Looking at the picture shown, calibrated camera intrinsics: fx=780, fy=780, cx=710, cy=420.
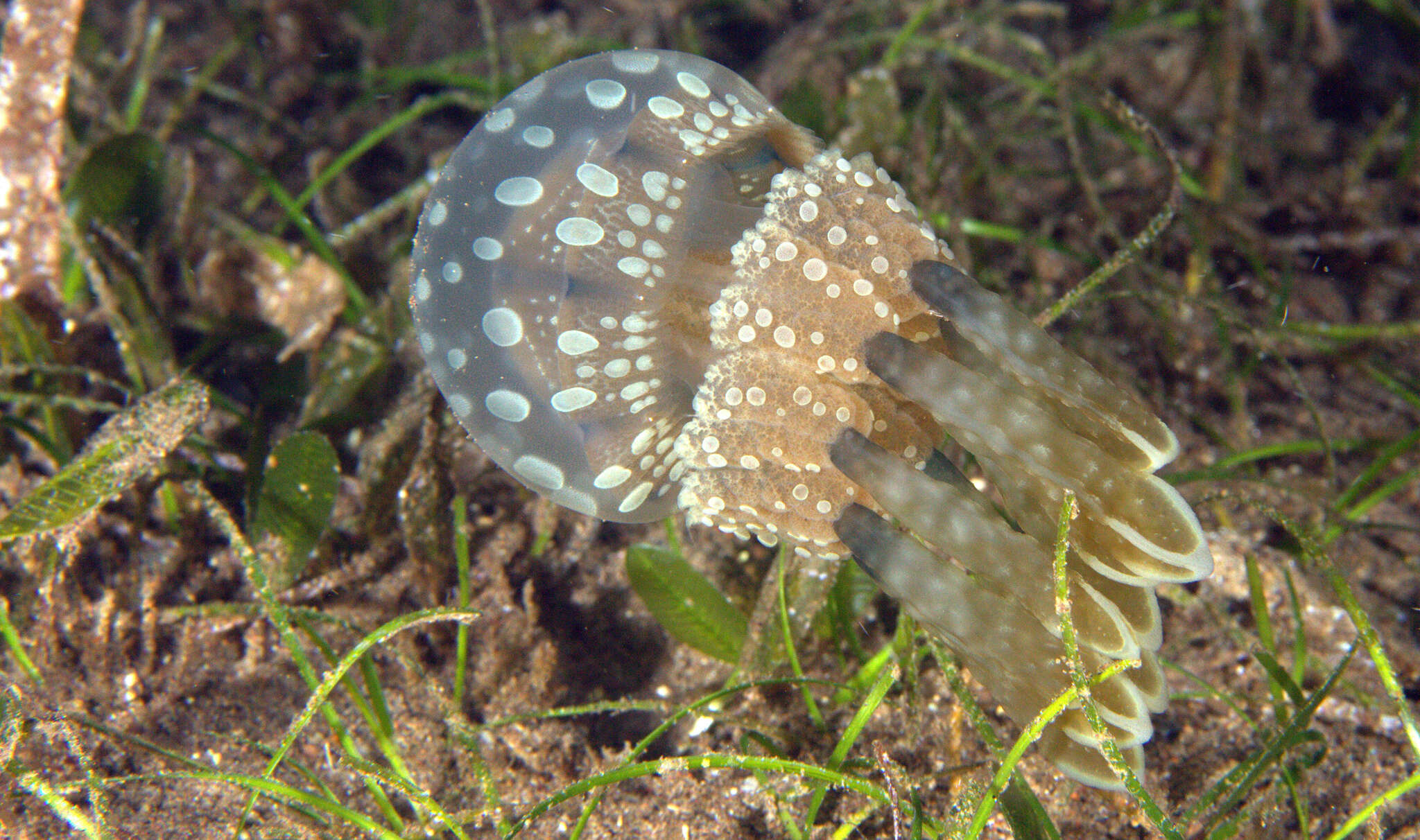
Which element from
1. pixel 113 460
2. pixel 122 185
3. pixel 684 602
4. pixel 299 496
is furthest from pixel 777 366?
pixel 122 185

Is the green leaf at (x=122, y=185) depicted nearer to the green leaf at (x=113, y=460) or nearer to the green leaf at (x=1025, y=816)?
the green leaf at (x=113, y=460)

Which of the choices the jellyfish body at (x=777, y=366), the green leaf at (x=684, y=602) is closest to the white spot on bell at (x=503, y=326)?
the jellyfish body at (x=777, y=366)

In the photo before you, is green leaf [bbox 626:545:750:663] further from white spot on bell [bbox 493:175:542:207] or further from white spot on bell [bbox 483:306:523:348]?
white spot on bell [bbox 493:175:542:207]

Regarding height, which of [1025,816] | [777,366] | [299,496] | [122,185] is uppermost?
[777,366]

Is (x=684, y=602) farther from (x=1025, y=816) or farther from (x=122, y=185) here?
(x=122, y=185)

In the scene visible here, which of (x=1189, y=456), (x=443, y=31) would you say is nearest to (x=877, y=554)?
(x=1189, y=456)

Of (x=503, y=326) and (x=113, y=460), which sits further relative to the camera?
(x=113, y=460)
